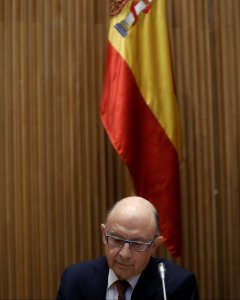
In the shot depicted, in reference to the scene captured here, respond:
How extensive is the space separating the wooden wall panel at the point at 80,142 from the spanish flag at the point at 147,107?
0.99 ft

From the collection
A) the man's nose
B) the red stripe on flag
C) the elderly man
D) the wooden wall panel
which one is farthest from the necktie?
the wooden wall panel

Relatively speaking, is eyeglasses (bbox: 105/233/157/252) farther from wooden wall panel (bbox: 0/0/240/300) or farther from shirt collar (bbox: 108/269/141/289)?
wooden wall panel (bbox: 0/0/240/300)

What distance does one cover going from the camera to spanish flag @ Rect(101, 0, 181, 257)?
9.03ft

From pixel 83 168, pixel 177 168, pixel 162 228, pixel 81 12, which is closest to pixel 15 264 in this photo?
pixel 83 168

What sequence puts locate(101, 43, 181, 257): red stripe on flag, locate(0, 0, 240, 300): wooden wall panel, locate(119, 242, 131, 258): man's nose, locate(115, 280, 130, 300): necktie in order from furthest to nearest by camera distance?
locate(0, 0, 240, 300): wooden wall panel < locate(101, 43, 181, 257): red stripe on flag < locate(115, 280, 130, 300): necktie < locate(119, 242, 131, 258): man's nose

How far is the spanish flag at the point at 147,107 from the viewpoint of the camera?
9.03 ft

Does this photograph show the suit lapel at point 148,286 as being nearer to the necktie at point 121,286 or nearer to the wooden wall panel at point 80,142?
the necktie at point 121,286

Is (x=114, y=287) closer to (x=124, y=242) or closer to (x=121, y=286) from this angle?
(x=121, y=286)

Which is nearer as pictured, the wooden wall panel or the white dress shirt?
the white dress shirt

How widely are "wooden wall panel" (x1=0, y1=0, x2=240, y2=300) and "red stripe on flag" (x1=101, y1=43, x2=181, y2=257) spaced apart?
296 millimetres

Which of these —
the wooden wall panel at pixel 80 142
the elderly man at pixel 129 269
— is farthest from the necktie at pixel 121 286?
the wooden wall panel at pixel 80 142

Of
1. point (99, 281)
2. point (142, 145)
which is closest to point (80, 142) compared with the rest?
point (142, 145)

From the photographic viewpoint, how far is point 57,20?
309 centimetres

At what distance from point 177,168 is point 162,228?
1.21 ft
